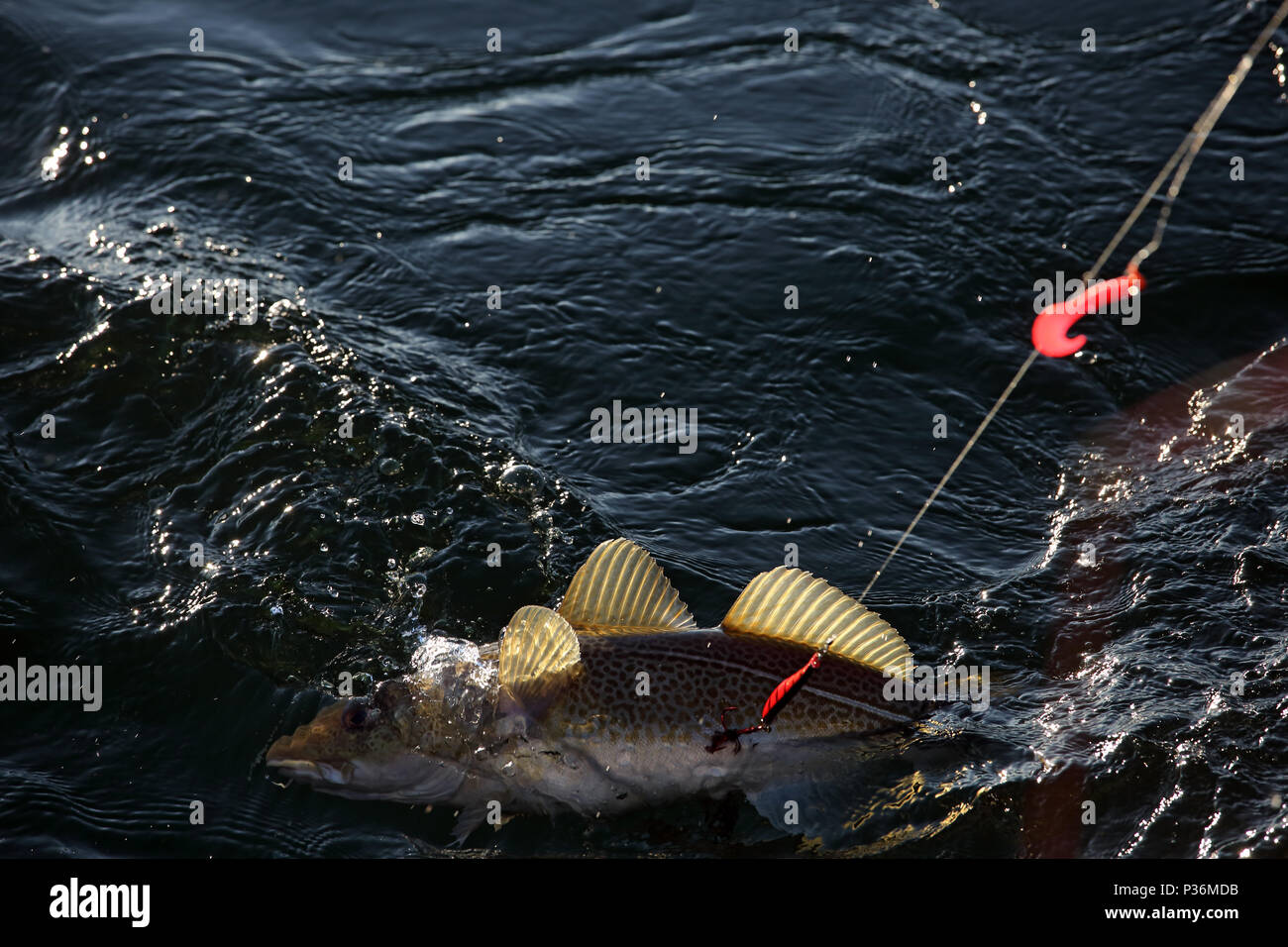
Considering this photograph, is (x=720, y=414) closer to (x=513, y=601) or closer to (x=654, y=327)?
(x=654, y=327)

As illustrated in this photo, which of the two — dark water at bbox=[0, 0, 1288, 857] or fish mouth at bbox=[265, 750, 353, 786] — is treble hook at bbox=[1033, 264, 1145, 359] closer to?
dark water at bbox=[0, 0, 1288, 857]

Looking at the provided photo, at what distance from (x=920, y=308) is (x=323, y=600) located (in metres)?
4.71

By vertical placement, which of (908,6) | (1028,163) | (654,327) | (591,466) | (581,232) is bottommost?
(591,466)

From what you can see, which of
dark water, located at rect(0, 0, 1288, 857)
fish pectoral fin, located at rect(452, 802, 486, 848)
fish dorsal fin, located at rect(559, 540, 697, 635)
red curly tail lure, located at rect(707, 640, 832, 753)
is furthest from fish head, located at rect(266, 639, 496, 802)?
red curly tail lure, located at rect(707, 640, 832, 753)

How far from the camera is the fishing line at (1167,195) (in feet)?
25.0

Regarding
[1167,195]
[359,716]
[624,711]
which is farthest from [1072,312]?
[359,716]

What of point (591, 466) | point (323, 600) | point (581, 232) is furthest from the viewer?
point (581, 232)

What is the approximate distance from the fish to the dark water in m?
0.20

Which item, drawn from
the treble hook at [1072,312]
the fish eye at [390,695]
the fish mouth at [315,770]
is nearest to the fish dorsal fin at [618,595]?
the fish eye at [390,695]

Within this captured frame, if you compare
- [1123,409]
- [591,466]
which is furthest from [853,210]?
[591,466]

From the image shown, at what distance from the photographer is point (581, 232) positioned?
961 cm

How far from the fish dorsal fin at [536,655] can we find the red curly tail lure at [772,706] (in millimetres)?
675

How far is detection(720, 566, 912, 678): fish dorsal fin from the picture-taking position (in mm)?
5395

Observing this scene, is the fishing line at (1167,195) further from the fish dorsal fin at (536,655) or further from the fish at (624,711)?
the fish dorsal fin at (536,655)
